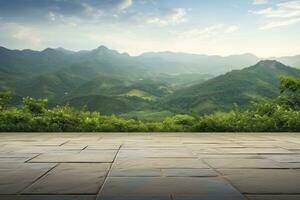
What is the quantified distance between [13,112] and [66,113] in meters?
1.53

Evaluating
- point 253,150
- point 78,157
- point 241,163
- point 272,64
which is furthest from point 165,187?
point 272,64

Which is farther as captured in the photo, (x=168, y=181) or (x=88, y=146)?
(x=88, y=146)

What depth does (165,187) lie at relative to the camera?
381cm

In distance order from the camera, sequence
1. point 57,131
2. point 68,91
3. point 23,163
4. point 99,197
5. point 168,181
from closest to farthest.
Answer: point 99,197, point 168,181, point 23,163, point 57,131, point 68,91

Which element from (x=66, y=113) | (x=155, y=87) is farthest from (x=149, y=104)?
(x=66, y=113)

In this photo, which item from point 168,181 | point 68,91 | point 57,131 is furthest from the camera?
point 68,91

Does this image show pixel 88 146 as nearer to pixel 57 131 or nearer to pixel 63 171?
pixel 63 171

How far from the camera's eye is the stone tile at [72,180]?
3.66 metres

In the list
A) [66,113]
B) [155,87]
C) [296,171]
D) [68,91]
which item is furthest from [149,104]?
[296,171]

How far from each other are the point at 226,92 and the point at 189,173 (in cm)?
9950

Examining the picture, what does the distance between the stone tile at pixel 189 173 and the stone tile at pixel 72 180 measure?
746mm

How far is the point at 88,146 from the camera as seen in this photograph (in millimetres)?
7438

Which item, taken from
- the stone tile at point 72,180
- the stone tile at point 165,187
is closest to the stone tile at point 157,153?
the stone tile at point 72,180

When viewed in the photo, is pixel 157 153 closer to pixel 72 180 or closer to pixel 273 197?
pixel 72 180
